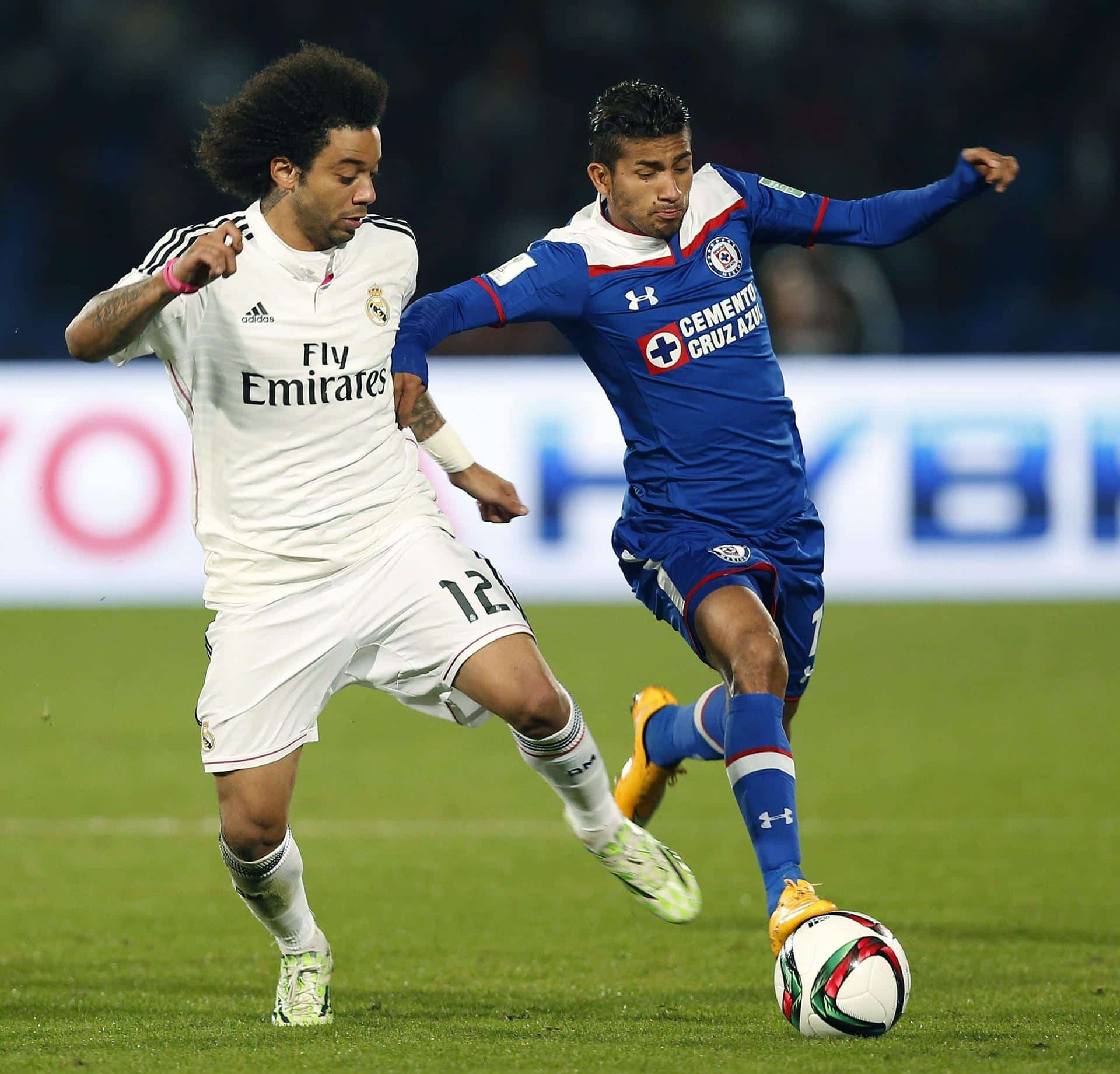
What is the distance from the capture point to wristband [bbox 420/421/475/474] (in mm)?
4871

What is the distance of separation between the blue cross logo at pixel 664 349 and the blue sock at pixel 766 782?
96cm

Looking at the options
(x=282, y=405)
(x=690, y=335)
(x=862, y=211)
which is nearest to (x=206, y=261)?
(x=282, y=405)

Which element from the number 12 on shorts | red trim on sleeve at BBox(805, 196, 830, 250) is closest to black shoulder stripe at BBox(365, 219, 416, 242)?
the number 12 on shorts

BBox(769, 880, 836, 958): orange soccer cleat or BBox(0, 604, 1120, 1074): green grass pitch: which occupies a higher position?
BBox(769, 880, 836, 958): orange soccer cleat

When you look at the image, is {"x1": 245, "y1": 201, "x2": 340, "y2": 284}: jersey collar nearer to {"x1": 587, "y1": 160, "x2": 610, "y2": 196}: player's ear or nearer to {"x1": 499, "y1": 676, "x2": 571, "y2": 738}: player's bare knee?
{"x1": 587, "y1": 160, "x2": 610, "y2": 196}: player's ear

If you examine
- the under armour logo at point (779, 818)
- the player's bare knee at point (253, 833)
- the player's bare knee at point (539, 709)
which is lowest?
the player's bare knee at point (253, 833)

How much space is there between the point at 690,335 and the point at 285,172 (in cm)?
113

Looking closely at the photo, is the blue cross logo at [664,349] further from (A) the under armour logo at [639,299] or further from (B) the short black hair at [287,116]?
(B) the short black hair at [287,116]

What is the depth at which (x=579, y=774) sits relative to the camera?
15.9 ft

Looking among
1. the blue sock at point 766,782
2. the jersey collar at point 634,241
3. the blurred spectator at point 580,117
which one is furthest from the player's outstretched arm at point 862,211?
the blurred spectator at point 580,117

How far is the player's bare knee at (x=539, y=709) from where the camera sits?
14.9 ft

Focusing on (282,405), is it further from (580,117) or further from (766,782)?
(580,117)

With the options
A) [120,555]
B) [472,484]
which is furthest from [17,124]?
[472,484]

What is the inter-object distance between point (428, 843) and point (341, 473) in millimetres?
2709
